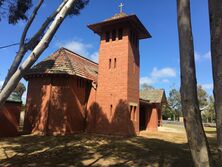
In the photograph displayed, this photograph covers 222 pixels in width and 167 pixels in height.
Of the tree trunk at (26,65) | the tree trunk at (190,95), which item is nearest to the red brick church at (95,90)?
the tree trunk at (26,65)

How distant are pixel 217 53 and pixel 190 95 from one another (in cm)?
83

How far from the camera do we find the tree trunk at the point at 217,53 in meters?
3.52

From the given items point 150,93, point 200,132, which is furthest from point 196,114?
point 150,93

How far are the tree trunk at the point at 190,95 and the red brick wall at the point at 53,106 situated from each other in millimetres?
15952

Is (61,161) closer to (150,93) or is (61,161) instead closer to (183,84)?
(183,84)

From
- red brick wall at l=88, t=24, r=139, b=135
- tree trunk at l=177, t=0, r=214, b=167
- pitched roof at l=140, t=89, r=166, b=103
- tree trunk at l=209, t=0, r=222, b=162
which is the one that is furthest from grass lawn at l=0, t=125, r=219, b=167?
pitched roof at l=140, t=89, r=166, b=103

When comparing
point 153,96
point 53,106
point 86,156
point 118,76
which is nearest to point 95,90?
point 118,76

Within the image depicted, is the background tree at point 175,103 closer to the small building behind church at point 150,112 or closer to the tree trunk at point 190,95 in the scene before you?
the small building behind church at point 150,112

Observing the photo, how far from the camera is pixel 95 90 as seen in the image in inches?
841

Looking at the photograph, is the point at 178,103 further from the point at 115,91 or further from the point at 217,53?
the point at 217,53

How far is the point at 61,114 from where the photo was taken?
1909 centimetres

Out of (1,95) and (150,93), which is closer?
(1,95)

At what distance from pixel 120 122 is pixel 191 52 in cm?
1566

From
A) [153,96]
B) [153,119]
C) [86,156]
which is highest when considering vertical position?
[153,96]
